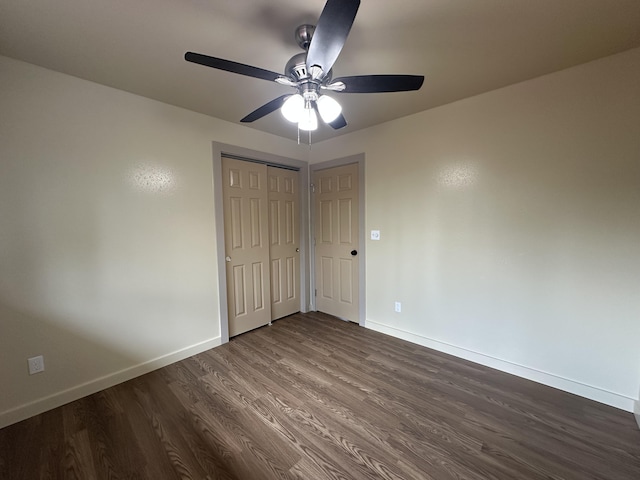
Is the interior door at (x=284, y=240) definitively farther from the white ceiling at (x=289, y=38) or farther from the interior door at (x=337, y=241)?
the white ceiling at (x=289, y=38)

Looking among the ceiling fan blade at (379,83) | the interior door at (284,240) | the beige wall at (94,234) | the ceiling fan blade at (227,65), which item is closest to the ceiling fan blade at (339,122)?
the ceiling fan blade at (379,83)

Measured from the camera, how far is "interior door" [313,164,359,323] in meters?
→ 3.21

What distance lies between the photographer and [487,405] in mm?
1824

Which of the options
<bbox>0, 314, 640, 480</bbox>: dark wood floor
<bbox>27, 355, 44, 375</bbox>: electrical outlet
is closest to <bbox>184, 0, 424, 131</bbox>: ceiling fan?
<bbox>0, 314, 640, 480</bbox>: dark wood floor

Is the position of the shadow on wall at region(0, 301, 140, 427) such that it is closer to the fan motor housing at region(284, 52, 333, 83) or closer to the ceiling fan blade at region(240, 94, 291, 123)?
the ceiling fan blade at region(240, 94, 291, 123)

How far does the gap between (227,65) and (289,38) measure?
515 millimetres

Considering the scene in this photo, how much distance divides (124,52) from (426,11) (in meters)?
1.80

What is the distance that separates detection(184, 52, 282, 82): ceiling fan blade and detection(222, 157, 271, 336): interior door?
1623 millimetres

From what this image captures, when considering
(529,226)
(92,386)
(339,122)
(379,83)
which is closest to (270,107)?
(339,122)

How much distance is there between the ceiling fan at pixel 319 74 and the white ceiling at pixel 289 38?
0.92ft

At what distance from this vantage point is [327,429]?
1.63 metres

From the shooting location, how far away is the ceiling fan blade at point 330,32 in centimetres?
91

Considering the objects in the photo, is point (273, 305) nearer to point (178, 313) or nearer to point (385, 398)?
point (178, 313)

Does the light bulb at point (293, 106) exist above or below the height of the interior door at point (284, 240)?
above
